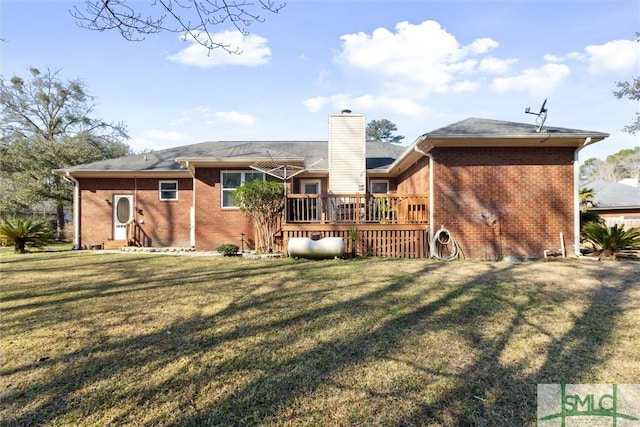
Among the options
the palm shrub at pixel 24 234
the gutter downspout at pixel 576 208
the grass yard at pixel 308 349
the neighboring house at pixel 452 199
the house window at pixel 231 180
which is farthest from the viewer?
the house window at pixel 231 180

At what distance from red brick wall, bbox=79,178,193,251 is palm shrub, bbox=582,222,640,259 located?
13.2 metres

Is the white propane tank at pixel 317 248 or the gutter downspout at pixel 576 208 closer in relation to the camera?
the white propane tank at pixel 317 248

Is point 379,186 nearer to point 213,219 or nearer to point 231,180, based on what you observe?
point 231,180

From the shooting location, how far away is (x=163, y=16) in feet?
12.6

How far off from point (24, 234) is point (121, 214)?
301 cm

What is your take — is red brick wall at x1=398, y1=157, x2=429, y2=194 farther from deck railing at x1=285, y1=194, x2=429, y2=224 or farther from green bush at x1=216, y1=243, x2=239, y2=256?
green bush at x1=216, y1=243, x2=239, y2=256

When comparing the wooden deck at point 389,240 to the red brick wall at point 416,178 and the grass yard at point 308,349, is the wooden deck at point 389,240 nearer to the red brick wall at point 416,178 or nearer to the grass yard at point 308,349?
the red brick wall at point 416,178

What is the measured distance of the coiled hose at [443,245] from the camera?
357 inches

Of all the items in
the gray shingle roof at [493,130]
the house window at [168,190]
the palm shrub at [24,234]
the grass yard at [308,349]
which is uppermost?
the gray shingle roof at [493,130]

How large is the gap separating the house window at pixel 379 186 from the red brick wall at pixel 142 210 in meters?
7.44

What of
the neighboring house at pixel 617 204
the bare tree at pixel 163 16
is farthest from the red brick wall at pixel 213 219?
the neighboring house at pixel 617 204

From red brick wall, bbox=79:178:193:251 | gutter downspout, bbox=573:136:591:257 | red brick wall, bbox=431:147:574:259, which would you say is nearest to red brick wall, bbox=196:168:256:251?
red brick wall, bbox=79:178:193:251

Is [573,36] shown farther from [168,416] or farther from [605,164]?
[605,164]

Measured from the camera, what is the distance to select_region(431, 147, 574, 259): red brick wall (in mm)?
9055
